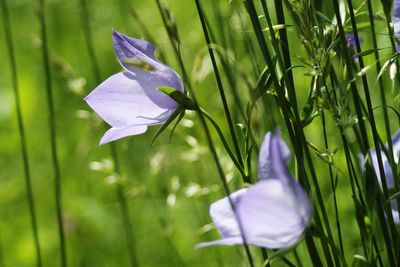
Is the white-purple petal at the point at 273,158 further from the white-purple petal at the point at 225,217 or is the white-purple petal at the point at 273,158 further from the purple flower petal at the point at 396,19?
the purple flower petal at the point at 396,19

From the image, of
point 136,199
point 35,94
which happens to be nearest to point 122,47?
point 136,199

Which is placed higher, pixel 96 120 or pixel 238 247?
pixel 96 120

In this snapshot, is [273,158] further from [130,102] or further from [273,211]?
[130,102]

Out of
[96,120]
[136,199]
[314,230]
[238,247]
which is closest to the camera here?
[314,230]

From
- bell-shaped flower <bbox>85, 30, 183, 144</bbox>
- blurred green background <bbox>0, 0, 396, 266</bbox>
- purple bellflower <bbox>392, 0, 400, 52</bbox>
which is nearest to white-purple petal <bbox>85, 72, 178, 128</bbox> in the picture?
bell-shaped flower <bbox>85, 30, 183, 144</bbox>

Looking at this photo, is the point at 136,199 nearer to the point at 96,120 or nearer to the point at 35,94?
the point at 35,94

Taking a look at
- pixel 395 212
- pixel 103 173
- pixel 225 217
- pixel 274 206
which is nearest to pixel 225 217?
pixel 225 217

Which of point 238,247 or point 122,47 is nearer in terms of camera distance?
point 122,47
